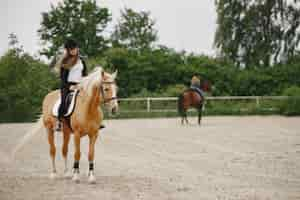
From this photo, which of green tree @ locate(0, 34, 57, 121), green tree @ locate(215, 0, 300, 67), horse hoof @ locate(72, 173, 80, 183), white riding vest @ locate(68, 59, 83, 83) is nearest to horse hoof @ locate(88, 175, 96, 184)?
horse hoof @ locate(72, 173, 80, 183)

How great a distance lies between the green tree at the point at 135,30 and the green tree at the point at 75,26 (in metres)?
2.30

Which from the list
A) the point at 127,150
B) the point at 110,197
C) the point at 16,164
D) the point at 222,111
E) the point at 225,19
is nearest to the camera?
the point at 110,197

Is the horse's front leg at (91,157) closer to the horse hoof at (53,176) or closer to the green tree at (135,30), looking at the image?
the horse hoof at (53,176)

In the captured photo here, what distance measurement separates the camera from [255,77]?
4369 cm

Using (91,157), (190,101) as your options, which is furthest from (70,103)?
(190,101)

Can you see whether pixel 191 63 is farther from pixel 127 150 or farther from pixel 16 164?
pixel 16 164

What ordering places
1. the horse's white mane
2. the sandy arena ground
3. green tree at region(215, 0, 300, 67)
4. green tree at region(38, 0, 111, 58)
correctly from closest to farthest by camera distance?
the sandy arena ground, the horse's white mane, green tree at region(215, 0, 300, 67), green tree at region(38, 0, 111, 58)

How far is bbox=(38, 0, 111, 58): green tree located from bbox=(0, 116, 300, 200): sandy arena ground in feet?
140

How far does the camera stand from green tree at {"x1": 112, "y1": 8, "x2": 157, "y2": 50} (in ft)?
210

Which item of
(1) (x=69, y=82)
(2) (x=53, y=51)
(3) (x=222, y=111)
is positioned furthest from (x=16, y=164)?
(2) (x=53, y=51)

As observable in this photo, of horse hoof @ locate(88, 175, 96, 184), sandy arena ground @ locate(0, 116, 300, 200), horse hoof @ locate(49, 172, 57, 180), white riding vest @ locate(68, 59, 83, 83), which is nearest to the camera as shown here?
sandy arena ground @ locate(0, 116, 300, 200)

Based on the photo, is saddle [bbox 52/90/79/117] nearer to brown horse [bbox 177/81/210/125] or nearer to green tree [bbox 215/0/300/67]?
brown horse [bbox 177/81/210/125]

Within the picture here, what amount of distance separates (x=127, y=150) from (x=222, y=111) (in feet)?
71.1

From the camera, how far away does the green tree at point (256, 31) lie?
A: 5125 cm
